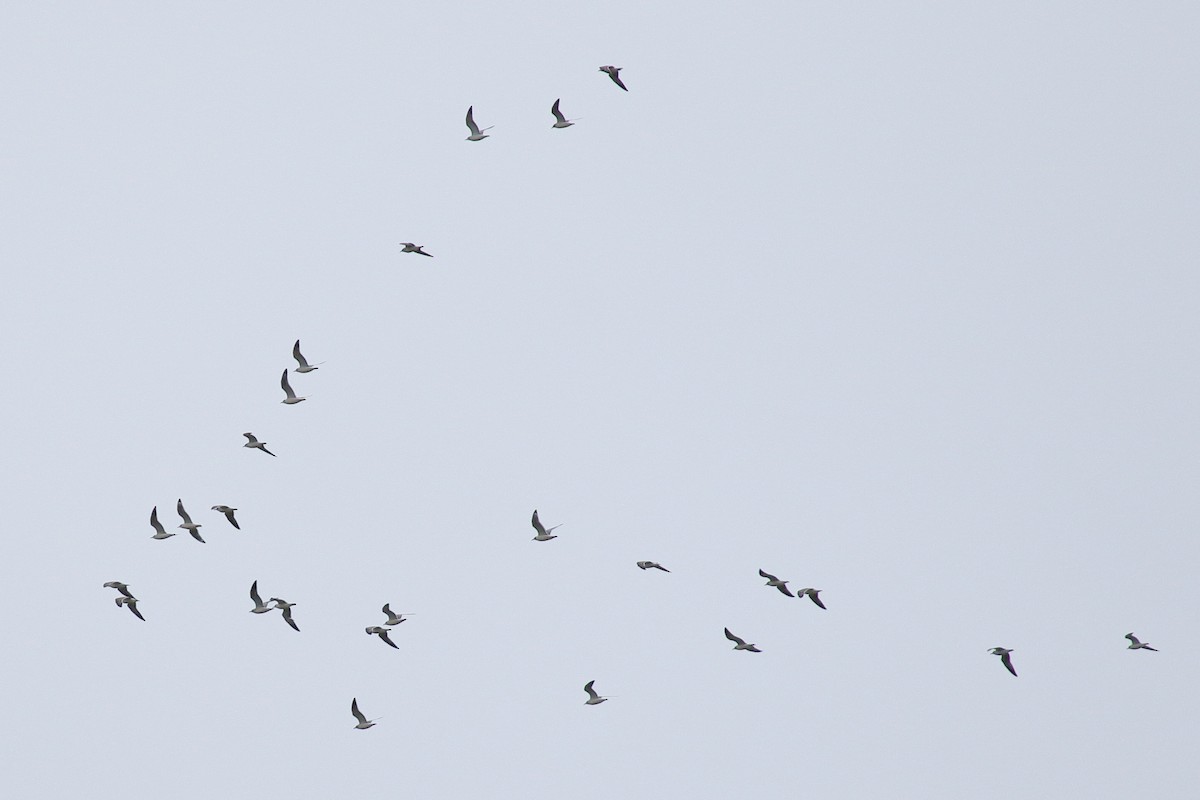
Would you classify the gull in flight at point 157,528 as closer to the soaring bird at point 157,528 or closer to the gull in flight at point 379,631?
the soaring bird at point 157,528

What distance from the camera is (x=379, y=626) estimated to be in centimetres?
6156

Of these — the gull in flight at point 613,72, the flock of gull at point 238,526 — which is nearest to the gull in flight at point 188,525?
the flock of gull at point 238,526

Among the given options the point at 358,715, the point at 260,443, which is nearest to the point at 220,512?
the point at 260,443

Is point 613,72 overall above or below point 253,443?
above

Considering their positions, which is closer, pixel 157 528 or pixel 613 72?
pixel 613 72

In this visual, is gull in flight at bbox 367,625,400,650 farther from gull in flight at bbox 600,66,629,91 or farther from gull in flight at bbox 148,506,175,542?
gull in flight at bbox 600,66,629,91

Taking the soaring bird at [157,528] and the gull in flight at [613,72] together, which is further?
the soaring bird at [157,528]

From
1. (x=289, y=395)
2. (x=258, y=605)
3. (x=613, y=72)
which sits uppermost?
(x=613, y=72)

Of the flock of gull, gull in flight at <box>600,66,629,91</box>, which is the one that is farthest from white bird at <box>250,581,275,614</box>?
gull in flight at <box>600,66,629,91</box>

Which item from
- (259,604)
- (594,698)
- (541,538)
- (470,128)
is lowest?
(594,698)

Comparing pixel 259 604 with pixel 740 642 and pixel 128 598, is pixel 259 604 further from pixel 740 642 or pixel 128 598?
pixel 740 642

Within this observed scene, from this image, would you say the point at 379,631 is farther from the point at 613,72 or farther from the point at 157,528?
the point at 613,72

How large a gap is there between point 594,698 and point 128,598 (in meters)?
20.2

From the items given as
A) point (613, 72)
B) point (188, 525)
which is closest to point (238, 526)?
point (188, 525)
